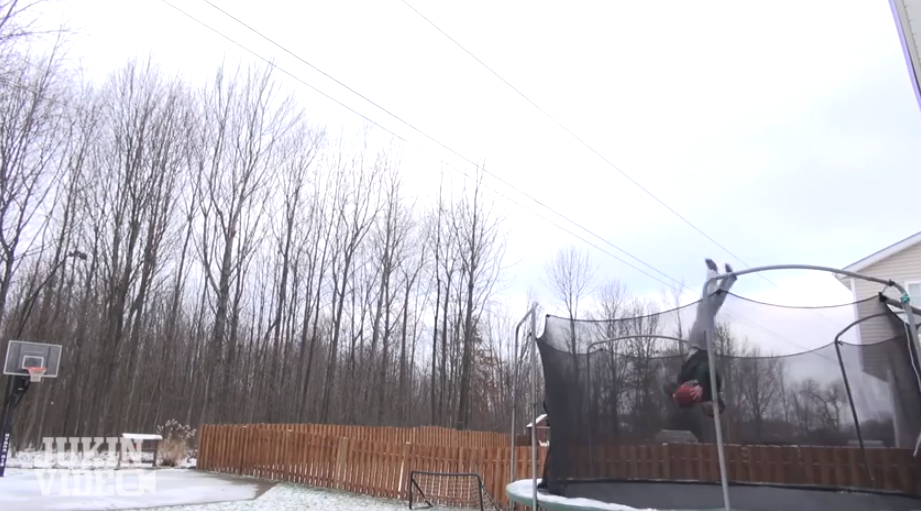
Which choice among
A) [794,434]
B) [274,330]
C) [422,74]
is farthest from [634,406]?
[274,330]

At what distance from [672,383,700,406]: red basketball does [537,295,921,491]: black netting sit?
0.22 metres

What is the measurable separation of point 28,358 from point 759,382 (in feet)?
41.7

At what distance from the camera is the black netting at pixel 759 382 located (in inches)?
200

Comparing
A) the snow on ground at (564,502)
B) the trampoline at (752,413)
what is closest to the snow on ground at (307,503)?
the snow on ground at (564,502)

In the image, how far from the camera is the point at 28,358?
11.3 m

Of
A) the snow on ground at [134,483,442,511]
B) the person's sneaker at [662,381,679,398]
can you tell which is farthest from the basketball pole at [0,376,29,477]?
the person's sneaker at [662,381,679,398]

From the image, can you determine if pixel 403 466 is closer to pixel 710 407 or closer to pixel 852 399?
pixel 710 407

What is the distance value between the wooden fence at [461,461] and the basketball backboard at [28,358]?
12.3ft

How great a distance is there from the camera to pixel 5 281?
1590cm

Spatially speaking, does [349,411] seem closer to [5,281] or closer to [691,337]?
[5,281]

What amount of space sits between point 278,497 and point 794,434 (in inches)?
312

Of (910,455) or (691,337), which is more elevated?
(691,337)

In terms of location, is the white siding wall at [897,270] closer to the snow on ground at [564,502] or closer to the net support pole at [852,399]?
the net support pole at [852,399]

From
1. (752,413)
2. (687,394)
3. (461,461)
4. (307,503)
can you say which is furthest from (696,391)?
(307,503)
